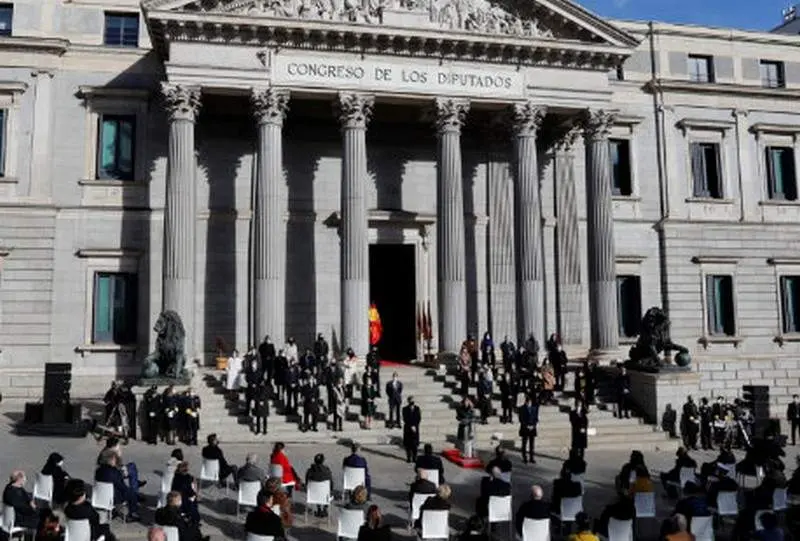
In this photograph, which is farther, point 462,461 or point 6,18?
point 6,18

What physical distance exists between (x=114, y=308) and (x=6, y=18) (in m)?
12.4

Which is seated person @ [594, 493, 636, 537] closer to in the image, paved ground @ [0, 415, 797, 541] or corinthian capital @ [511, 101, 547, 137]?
paved ground @ [0, 415, 797, 541]

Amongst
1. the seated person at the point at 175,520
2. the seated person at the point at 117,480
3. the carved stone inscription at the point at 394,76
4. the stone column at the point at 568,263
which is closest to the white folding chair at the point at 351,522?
the seated person at the point at 175,520

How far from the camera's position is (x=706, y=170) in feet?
120

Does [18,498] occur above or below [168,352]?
below

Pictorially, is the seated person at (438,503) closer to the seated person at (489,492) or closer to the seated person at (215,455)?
the seated person at (489,492)

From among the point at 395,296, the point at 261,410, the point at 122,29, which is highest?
the point at 122,29

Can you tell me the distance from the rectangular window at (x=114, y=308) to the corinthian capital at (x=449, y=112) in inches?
526

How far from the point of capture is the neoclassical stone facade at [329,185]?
27.9 meters

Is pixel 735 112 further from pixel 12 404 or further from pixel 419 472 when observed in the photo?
pixel 12 404

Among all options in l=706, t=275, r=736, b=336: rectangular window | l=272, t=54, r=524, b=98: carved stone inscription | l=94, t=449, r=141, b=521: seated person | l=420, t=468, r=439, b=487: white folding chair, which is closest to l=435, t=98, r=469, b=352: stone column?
l=272, t=54, r=524, b=98: carved stone inscription

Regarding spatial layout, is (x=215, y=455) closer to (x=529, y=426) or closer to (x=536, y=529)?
(x=536, y=529)

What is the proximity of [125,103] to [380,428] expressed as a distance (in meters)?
17.0

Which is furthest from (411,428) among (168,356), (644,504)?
(168,356)
